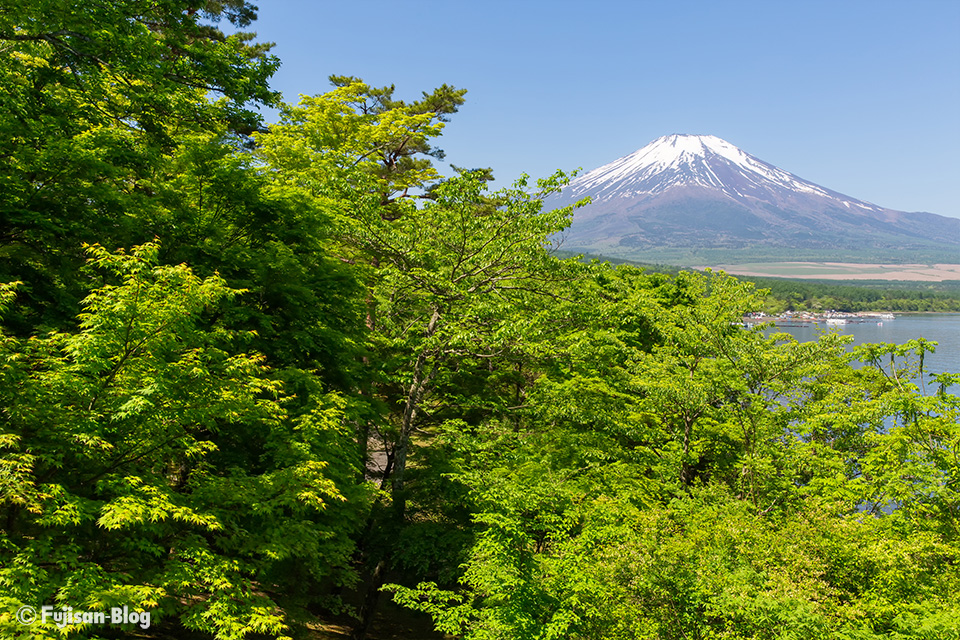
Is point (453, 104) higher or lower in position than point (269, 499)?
higher

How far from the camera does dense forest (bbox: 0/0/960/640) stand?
19.4ft

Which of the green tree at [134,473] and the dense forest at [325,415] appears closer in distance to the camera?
the green tree at [134,473]

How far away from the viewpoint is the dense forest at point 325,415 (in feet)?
19.4

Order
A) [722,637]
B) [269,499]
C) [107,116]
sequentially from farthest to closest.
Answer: [107,116] → [269,499] → [722,637]

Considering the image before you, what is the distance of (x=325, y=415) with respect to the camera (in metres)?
9.14

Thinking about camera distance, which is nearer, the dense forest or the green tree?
the green tree

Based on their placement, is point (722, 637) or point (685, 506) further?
point (685, 506)

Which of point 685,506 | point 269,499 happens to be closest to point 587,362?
point 685,506

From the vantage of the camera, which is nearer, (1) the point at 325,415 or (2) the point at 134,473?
(2) the point at 134,473

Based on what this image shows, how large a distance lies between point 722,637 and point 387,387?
13458mm

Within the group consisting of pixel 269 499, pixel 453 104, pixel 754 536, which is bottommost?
pixel 754 536

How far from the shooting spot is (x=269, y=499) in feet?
25.1

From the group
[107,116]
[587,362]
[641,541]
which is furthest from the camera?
[587,362]

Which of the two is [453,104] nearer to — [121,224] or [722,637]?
[121,224]
